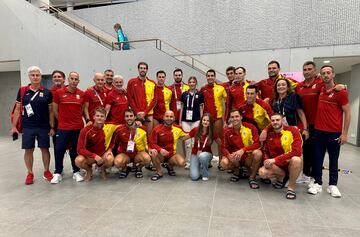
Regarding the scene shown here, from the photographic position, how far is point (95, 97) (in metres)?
4.07

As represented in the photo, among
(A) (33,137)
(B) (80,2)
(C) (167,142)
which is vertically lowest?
(C) (167,142)

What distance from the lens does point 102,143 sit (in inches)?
151

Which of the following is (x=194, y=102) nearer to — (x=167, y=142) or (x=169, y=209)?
(x=167, y=142)

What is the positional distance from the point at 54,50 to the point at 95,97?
513 cm

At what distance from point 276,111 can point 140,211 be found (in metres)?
2.39

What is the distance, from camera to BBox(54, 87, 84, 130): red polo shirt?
3678 millimetres

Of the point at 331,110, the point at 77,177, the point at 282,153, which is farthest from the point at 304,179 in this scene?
the point at 77,177

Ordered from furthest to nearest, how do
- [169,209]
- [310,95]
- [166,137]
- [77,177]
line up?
1. [166,137]
2. [77,177]
3. [310,95]
4. [169,209]

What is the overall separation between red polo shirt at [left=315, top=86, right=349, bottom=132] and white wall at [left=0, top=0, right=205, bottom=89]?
4.67 m

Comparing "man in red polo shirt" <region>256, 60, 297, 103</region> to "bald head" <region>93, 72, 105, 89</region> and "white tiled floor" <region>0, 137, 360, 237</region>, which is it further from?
"bald head" <region>93, 72, 105, 89</region>

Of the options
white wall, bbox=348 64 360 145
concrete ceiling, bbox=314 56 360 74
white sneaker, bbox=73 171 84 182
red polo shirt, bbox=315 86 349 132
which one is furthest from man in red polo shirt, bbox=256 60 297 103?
white wall, bbox=348 64 360 145

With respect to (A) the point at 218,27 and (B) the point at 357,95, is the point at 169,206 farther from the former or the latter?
(B) the point at 357,95

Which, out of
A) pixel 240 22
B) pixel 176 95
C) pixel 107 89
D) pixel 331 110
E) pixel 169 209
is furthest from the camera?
pixel 240 22

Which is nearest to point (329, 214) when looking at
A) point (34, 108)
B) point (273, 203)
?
point (273, 203)
